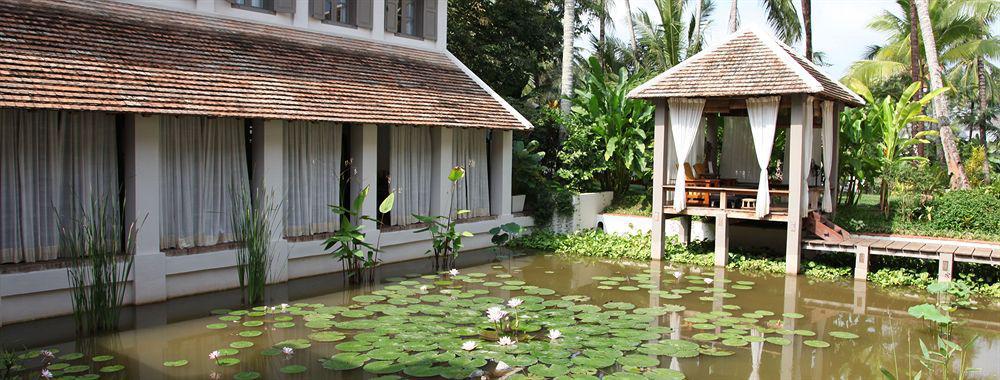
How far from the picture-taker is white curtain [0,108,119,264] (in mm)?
7906

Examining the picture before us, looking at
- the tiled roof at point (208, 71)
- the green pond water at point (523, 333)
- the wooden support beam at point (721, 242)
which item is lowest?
the green pond water at point (523, 333)

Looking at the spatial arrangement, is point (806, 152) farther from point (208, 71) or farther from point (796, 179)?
point (208, 71)

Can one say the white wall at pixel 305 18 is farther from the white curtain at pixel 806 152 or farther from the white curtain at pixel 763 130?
the white curtain at pixel 806 152

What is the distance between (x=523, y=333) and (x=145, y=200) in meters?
4.73

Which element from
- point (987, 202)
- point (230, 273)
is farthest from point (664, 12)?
point (230, 273)

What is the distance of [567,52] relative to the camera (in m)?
16.0

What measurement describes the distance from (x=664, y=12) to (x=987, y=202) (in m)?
9.59

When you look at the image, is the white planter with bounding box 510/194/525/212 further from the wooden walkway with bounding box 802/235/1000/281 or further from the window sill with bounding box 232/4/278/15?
the window sill with bounding box 232/4/278/15

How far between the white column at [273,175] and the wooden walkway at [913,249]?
771 cm

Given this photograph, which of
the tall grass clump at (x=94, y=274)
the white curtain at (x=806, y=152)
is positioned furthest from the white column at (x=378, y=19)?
the white curtain at (x=806, y=152)

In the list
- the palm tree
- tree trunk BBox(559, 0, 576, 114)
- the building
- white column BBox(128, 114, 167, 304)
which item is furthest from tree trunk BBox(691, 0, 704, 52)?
white column BBox(128, 114, 167, 304)

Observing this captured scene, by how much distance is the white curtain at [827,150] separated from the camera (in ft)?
40.9

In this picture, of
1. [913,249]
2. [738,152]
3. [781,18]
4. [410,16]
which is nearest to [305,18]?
[410,16]

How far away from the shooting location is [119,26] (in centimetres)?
948
